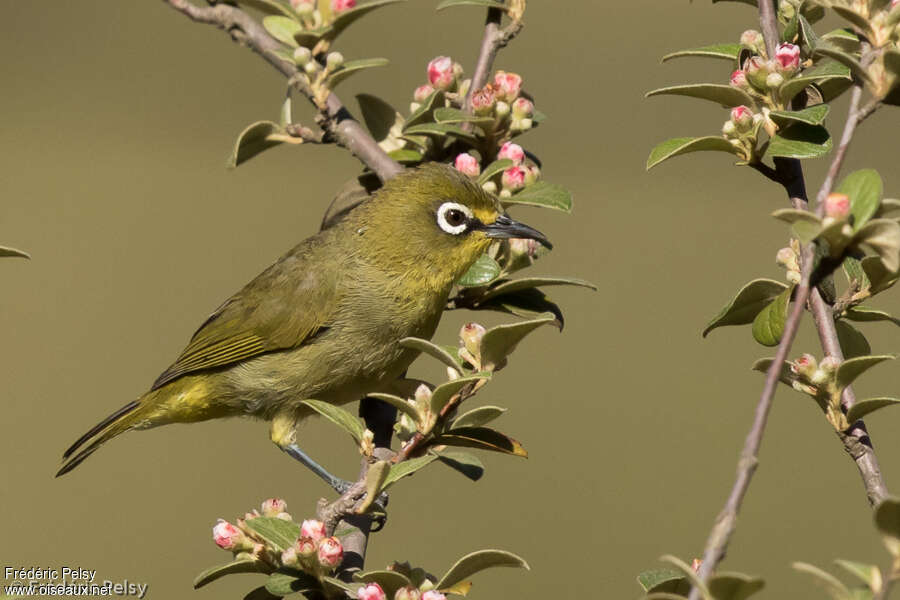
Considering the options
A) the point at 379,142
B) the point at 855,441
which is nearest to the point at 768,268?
the point at 379,142

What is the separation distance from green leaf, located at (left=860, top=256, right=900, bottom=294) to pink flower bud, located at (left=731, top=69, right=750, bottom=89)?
14.9 inches

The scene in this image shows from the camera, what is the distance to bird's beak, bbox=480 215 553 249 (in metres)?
2.63

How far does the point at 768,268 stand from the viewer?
7395mm

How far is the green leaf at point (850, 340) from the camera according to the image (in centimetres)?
176

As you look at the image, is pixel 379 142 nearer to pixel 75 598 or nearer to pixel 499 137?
pixel 499 137

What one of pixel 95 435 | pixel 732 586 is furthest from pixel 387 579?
pixel 95 435

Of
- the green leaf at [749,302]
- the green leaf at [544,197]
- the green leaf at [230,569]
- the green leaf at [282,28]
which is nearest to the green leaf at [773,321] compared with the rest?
the green leaf at [749,302]

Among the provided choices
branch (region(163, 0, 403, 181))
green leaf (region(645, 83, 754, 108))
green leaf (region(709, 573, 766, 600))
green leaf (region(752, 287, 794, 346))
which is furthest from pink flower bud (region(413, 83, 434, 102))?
green leaf (region(709, 573, 766, 600))

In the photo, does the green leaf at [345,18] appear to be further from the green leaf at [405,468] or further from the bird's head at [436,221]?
the green leaf at [405,468]

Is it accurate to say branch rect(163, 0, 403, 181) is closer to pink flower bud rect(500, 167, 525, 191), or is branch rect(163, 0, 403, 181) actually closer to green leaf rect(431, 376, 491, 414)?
pink flower bud rect(500, 167, 525, 191)

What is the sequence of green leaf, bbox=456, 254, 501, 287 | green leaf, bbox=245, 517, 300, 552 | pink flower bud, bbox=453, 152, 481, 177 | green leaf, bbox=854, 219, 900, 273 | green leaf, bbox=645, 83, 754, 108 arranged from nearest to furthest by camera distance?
1. green leaf, bbox=854, 219, 900, 273
2. green leaf, bbox=245, 517, 300, 552
3. green leaf, bbox=645, 83, 754, 108
4. green leaf, bbox=456, 254, 501, 287
5. pink flower bud, bbox=453, 152, 481, 177

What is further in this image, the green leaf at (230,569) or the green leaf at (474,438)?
the green leaf at (474,438)

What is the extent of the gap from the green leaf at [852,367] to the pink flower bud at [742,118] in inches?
17.8

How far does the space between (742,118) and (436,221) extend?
4.73 feet
